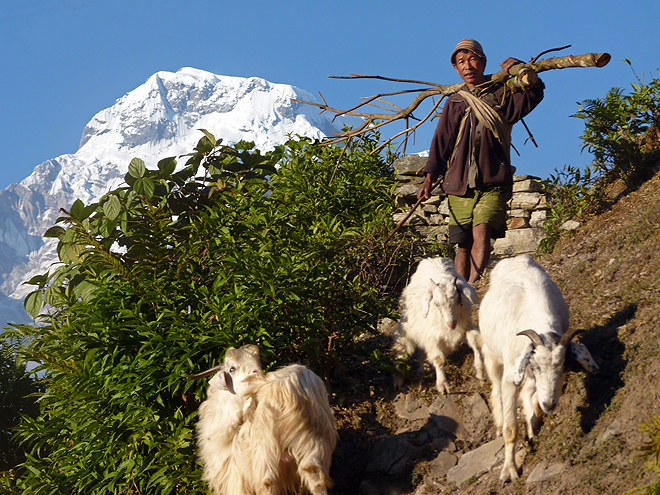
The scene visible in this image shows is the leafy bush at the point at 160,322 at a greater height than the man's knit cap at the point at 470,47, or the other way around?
the man's knit cap at the point at 470,47

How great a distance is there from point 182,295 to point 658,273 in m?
3.95

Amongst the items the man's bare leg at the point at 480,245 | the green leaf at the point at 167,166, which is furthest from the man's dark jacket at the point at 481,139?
the green leaf at the point at 167,166

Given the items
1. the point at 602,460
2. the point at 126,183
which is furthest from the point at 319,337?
the point at 126,183

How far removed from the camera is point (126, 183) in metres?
6.41

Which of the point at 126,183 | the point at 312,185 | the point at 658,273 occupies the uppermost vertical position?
the point at 126,183

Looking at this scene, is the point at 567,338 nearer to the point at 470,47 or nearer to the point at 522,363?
the point at 522,363

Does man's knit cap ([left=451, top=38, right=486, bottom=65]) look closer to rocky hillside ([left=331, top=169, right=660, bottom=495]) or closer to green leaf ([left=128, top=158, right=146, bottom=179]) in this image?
rocky hillside ([left=331, top=169, right=660, bottom=495])

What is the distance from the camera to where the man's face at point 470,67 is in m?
5.77

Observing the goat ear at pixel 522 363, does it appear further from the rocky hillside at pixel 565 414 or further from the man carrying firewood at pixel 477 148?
the man carrying firewood at pixel 477 148

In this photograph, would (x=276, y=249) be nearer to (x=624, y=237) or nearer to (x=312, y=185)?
(x=312, y=185)

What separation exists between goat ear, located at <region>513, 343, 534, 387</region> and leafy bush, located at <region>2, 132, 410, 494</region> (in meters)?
1.74

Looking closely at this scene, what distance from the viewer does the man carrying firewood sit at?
559cm

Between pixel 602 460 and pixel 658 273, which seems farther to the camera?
pixel 658 273

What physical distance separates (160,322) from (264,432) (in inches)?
50.8
